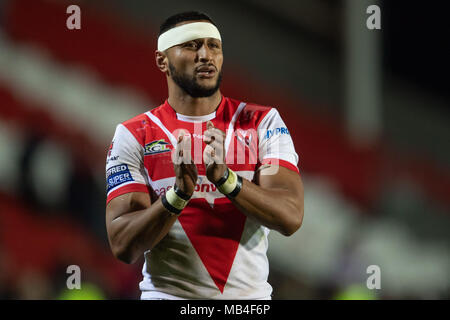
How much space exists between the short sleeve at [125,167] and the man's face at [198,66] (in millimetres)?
366

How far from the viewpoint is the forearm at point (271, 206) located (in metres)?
2.41

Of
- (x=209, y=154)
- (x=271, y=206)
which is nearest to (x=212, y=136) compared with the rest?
(x=209, y=154)

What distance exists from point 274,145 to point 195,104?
0.44 metres

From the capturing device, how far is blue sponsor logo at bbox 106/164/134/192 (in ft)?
8.94

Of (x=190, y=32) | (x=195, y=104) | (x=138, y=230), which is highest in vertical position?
(x=190, y=32)

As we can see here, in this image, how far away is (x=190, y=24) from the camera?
290 cm

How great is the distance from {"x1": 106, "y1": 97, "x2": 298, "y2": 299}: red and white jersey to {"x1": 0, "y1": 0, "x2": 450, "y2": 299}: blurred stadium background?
2816 mm

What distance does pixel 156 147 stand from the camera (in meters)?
2.81

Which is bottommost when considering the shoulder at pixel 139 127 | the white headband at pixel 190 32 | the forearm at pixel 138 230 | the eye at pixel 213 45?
the forearm at pixel 138 230

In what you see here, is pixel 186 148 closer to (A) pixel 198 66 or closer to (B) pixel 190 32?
(A) pixel 198 66

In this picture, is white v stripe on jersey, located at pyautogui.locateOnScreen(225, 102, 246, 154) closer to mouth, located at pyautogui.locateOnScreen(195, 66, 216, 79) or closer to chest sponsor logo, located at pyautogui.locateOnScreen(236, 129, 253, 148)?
chest sponsor logo, located at pyautogui.locateOnScreen(236, 129, 253, 148)

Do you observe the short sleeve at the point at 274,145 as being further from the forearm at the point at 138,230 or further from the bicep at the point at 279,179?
the forearm at the point at 138,230

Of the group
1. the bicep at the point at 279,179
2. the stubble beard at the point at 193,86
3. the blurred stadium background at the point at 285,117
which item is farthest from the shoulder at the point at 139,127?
the blurred stadium background at the point at 285,117

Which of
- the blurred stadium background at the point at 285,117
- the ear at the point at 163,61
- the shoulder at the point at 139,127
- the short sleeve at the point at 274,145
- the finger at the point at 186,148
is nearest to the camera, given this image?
the finger at the point at 186,148
